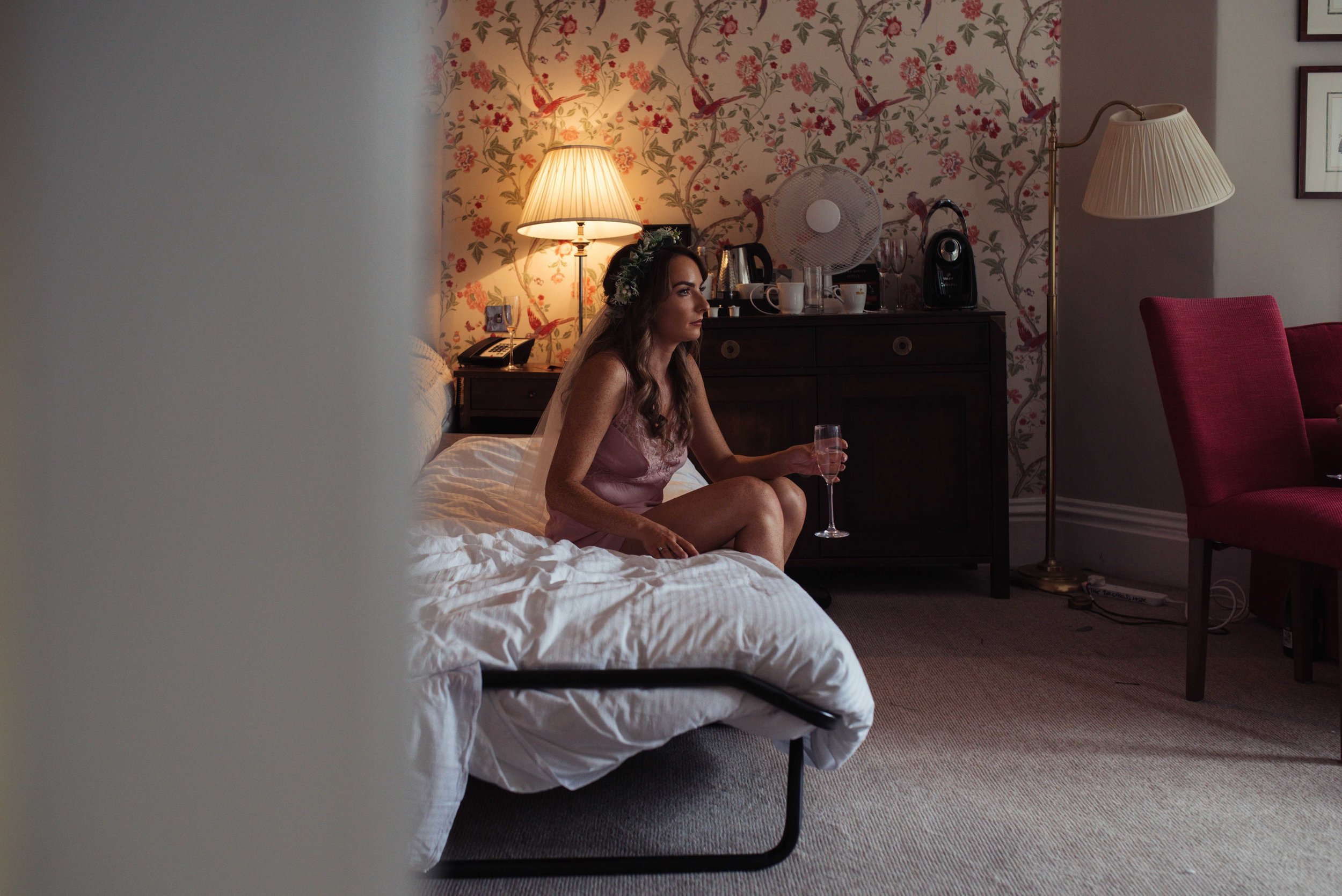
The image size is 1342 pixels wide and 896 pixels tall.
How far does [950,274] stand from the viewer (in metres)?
3.12

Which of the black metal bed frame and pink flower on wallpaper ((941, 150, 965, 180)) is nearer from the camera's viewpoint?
the black metal bed frame

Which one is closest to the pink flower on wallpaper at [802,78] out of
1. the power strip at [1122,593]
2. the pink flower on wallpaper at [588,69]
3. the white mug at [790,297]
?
the pink flower on wallpaper at [588,69]

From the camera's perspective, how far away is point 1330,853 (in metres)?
1.43

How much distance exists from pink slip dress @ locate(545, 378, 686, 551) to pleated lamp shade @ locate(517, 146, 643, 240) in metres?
1.33

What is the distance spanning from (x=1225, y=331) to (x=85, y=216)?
2420 mm

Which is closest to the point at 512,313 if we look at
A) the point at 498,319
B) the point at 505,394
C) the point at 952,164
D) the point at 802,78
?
the point at 498,319

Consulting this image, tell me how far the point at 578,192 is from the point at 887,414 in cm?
128

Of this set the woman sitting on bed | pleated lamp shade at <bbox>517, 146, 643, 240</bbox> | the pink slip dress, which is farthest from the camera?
pleated lamp shade at <bbox>517, 146, 643, 240</bbox>

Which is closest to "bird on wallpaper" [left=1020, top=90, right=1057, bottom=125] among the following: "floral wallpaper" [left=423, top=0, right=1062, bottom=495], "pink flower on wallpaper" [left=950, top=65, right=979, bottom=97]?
"floral wallpaper" [left=423, top=0, right=1062, bottom=495]

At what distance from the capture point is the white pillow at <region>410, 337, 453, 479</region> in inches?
6.6

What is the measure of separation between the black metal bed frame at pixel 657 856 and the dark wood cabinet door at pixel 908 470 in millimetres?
1651

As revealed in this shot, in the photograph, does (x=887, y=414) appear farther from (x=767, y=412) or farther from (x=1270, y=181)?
(x=1270, y=181)

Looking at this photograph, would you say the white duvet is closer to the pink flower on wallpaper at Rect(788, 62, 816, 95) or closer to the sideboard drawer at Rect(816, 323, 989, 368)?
the sideboard drawer at Rect(816, 323, 989, 368)

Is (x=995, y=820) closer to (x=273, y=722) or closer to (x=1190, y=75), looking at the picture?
(x=273, y=722)
